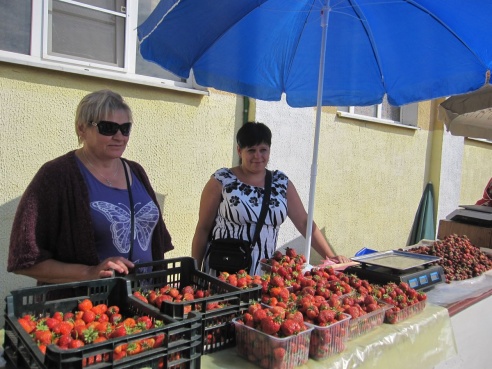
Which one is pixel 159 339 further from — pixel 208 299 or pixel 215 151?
pixel 215 151

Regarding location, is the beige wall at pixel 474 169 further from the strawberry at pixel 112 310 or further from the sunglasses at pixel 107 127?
the strawberry at pixel 112 310

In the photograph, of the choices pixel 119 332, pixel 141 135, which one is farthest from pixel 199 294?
pixel 141 135

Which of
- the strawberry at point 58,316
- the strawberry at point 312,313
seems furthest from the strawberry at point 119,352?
the strawberry at point 312,313

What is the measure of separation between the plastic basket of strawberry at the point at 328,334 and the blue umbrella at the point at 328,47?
1057 mm

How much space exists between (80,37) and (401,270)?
3235 mm

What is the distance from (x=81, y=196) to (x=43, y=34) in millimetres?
2219

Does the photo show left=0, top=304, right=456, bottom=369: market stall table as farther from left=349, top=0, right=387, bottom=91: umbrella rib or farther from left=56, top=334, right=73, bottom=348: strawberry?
left=349, top=0, right=387, bottom=91: umbrella rib

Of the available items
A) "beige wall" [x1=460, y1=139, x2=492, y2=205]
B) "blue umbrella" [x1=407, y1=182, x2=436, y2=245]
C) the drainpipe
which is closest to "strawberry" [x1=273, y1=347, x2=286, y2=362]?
the drainpipe

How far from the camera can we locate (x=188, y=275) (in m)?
1.96

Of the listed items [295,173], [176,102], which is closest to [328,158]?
[295,173]

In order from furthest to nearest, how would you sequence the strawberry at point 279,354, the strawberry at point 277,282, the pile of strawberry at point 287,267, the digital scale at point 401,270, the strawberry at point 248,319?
the digital scale at point 401,270, the pile of strawberry at point 287,267, the strawberry at point 277,282, the strawberry at point 248,319, the strawberry at point 279,354

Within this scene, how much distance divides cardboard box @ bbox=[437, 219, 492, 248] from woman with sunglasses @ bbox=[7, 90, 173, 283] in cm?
374

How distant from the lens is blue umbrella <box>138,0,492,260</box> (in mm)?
2607

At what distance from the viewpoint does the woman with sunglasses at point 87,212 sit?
191cm
